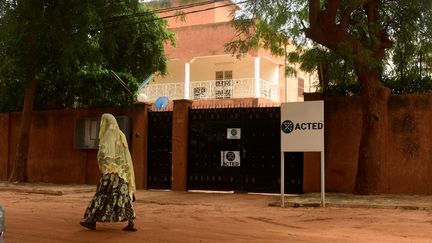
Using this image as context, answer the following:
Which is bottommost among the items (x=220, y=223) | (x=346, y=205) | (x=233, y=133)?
(x=220, y=223)

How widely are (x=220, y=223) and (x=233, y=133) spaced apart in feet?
18.9

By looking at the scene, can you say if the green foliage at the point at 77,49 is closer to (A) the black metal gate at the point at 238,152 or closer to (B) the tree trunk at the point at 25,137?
(B) the tree trunk at the point at 25,137

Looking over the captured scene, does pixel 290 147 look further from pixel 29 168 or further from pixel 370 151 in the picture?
pixel 29 168

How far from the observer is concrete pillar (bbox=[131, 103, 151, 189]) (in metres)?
16.0

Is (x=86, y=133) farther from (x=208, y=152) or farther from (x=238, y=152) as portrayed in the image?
(x=238, y=152)

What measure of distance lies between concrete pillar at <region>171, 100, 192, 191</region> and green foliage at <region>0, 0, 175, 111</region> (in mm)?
2803

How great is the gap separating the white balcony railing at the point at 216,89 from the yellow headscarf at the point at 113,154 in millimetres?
17716

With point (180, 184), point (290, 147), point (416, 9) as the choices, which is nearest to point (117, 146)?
point (290, 147)

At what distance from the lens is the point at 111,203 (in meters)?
7.88

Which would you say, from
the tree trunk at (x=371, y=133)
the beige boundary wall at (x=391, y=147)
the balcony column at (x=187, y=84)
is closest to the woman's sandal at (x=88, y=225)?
the tree trunk at (x=371, y=133)

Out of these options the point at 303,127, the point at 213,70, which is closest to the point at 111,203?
the point at 303,127

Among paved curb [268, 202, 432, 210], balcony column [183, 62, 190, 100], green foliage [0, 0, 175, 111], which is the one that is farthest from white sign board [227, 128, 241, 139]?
balcony column [183, 62, 190, 100]

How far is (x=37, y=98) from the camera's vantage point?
747 inches

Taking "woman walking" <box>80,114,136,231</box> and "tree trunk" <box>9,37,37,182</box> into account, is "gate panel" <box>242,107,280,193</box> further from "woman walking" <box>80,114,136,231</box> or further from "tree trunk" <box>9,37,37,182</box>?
"tree trunk" <box>9,37,37,182</box>
